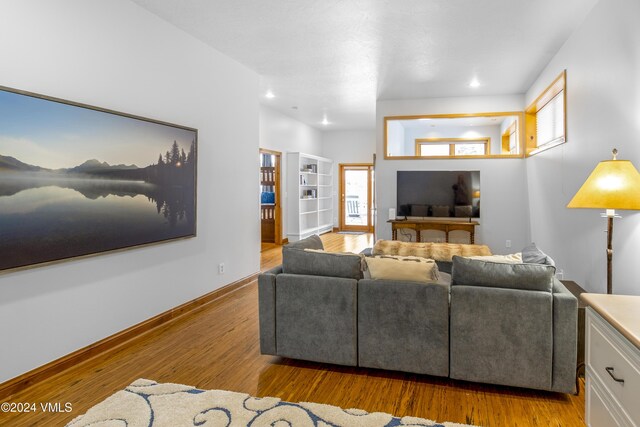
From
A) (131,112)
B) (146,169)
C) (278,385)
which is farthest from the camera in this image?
(146,169)

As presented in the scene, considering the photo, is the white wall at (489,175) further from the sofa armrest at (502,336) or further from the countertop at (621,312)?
the countertop at (621,312)

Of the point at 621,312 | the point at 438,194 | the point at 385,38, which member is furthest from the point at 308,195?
the point at 621,312

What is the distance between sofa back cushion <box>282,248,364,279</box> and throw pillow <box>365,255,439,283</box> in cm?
11

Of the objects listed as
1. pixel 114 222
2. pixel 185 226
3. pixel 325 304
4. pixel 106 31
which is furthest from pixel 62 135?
pixel 325 304

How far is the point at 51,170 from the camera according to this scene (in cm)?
A: 264

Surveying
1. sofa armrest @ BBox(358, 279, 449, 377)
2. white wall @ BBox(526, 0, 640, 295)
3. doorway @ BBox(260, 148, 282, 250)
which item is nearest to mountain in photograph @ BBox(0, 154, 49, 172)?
sofa armrest @ BBox(358, 279, 449, 377)

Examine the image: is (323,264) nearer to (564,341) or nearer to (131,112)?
(564,341)

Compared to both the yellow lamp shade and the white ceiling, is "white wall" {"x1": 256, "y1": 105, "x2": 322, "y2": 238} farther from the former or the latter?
the yellow lamp shade

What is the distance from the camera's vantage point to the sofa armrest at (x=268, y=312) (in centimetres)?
295

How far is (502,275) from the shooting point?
2.53m

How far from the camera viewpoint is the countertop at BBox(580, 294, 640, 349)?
1331 millimetres

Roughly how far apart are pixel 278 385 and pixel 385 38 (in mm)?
3415

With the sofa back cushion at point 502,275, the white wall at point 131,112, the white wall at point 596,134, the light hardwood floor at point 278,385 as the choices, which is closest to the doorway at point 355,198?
the white wall at point 131,112

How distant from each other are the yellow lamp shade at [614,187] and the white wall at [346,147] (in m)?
8.70
